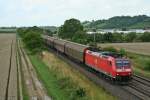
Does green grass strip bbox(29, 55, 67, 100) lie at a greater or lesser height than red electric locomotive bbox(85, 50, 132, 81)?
lesser

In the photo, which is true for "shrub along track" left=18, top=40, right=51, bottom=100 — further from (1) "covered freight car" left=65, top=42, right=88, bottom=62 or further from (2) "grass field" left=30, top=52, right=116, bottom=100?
(1) "covered freight car" left=65, top=42, right=88, bottom=62

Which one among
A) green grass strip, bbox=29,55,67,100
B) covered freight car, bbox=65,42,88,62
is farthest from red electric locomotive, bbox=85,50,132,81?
covered freight car, bbox=65,42,88,62

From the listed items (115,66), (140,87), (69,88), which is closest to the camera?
(69,88)

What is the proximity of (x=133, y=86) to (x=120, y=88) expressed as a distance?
5.84ft

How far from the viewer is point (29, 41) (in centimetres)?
8500

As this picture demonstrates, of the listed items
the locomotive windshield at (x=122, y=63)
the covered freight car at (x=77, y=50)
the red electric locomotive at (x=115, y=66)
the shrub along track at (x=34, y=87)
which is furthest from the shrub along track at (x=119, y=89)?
the covered freight car at (x=77, y=50)

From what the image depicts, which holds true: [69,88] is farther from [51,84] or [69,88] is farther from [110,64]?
[110,64]

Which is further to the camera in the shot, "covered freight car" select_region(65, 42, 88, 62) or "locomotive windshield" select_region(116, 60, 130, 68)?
"covered freight car" select_region(65, 42, 88, 62)

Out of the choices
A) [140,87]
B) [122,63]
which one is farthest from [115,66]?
[140,87]

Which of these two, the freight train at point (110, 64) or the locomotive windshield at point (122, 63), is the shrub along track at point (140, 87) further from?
the locomotive windshield at point (122, 63)

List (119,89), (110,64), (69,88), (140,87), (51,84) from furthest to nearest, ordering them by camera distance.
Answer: (51,84) → (110,64) → (140,87) → (119,89) → (69,88)

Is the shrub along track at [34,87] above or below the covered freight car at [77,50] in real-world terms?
below

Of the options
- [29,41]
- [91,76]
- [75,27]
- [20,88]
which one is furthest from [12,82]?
[75,27]

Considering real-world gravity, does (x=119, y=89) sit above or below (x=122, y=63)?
below
